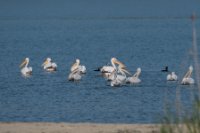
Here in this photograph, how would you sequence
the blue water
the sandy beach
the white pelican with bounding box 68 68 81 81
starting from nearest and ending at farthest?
the sandy beach → the blue water → the white pelican with bounding box 68 68 81 81

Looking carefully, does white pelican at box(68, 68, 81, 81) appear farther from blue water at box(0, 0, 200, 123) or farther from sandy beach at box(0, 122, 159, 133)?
sandy beach at box(0, 122, 159, 133)

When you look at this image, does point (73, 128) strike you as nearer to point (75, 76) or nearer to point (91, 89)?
point (91, 89)

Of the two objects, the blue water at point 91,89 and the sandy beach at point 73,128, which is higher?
the blue water at point 91,89

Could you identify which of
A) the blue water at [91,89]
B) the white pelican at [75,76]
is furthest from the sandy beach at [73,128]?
the white pelican at [75,76]

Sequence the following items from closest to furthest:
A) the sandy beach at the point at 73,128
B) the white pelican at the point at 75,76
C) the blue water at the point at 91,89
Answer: the sandy beach at the point at 73,128, the blue water at the point at 91,89, the white pelican at the point at 75,76

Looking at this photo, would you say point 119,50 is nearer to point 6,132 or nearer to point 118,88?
point 118,88

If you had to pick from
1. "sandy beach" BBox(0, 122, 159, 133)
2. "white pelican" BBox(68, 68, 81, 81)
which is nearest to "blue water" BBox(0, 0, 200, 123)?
"white pelican" BBox(68, 68, 81, 81)

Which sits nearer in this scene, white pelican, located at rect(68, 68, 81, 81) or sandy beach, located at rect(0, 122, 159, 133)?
sandy beach, located at rect(0, 122, 159, 133)

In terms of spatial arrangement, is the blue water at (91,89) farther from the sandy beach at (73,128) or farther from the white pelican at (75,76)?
the sandy beach at (73,128)

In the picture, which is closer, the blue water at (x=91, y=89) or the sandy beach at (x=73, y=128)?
the sandy beach at (x=73, y=128)

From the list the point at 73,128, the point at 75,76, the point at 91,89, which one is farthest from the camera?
the point at 75,76

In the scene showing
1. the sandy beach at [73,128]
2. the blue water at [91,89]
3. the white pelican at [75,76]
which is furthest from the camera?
the white pelican at [75,76]

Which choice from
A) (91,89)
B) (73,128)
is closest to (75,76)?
(91,89)

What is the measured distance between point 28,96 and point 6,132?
9987 mm
